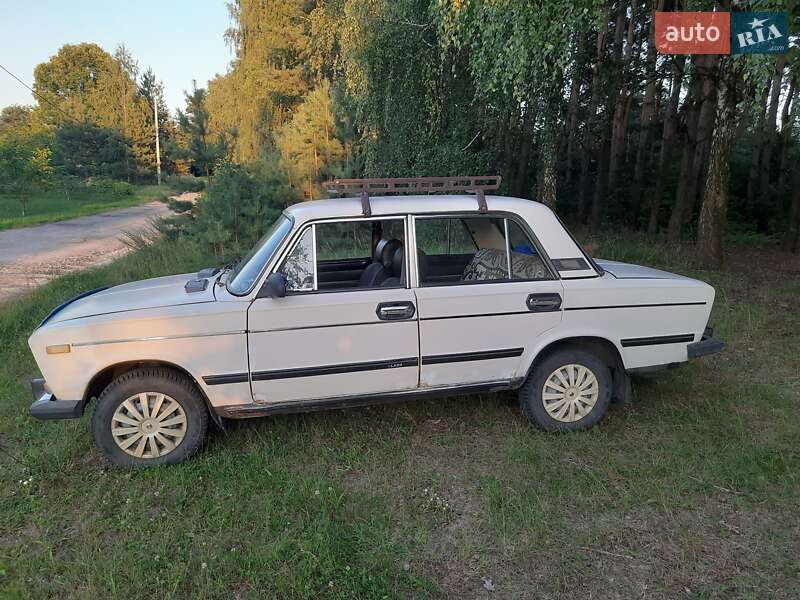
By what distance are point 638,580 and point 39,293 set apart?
29.9ft

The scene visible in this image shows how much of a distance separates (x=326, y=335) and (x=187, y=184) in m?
10.8

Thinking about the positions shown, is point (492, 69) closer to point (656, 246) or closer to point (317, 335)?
point (656, 246)

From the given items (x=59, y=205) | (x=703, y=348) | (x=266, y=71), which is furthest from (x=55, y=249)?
(x=59, y=205)

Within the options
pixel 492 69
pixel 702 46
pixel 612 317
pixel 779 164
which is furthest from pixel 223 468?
pixel 779 164

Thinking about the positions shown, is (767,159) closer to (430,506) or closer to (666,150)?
(666,150)

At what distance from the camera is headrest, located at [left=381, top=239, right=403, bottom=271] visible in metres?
4.44

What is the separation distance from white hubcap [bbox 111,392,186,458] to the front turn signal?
485mm

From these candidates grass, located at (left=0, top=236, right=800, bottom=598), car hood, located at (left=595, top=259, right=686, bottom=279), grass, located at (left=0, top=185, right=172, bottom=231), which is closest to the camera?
grass, located at (left=0, top=236, right=800, bottom=598)

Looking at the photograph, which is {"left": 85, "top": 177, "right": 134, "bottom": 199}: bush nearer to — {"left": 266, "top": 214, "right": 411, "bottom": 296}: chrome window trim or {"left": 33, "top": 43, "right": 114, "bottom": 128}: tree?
{"left": 33, "top": 43, "right": 114, "bottom": 128}: tree

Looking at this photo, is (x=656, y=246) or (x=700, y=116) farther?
(x=700, y=116)

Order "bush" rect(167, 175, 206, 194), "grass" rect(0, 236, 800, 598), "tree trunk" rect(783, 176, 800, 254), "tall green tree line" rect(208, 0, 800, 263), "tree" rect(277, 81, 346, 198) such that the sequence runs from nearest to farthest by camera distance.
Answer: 1. "grass" rect(0, 236, 800, 598)
2. "tall green tree line" rect(208, 0, 800, 263)
3. "tree trunk" rect(783, 176, 800, 254)
4. "bush" rect(167, 175, 206, 194)
5. "tree" rect(277, 81, 346, 198)

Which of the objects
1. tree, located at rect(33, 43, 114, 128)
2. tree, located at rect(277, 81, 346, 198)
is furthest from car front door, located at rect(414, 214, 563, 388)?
tree, located at rect(33, 43, 114, 128)

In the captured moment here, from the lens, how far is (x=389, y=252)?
4523mm

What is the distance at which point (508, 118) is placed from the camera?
11.8m
